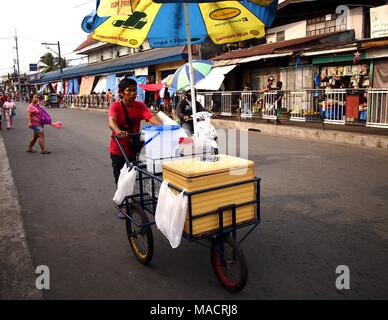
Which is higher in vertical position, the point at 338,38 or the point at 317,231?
the point at 338,38

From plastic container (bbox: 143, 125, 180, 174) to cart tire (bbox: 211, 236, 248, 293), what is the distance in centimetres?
98

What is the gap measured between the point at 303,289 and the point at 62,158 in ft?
26.4

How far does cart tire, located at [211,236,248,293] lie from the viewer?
9.97ft

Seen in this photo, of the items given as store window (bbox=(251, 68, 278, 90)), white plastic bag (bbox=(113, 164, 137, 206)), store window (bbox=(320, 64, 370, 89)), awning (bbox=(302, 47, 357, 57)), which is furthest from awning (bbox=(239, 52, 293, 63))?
white plastic bag (bbox=(113, 164, 137, 206))

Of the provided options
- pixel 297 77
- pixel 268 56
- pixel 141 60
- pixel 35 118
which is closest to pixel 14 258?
pixel 35 118

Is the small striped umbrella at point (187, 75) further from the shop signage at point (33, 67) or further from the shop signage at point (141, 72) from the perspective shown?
the shop signage at point (33, 67)

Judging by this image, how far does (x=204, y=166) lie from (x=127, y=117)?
1620 mm

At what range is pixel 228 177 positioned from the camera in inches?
124

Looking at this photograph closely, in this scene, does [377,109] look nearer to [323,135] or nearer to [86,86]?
[323,135]

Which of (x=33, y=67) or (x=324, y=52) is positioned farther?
(x=33, y=67)

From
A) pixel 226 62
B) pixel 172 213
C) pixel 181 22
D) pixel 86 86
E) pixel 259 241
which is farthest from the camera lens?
pixel 86 86

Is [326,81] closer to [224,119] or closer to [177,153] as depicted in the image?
[224,119]

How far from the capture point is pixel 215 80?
712 inches
